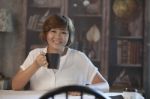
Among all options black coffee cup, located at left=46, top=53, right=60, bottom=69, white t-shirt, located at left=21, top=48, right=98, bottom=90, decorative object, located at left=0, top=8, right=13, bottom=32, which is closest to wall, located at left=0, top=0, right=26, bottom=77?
decorative object, located at left=0, top=8, right=13, bottom=32

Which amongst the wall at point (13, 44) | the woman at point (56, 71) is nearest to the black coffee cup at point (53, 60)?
the woman at point (56, 71)

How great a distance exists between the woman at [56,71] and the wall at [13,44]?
6.00 ft

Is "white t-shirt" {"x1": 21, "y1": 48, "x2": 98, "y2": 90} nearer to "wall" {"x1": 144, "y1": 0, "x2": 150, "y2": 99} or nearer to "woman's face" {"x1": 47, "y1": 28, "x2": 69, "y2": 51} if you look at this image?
"woman's face" {"x1": 47, "y1": 28, "x2": 69, "y2": 51}

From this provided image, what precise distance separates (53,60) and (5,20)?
2.09 meters

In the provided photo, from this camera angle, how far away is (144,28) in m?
3.60

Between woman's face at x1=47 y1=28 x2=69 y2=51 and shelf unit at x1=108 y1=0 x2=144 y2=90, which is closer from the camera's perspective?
woman's face at x1=47 y1=28 x2=69 y2=51

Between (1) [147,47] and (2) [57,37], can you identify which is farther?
(1) [147,47]

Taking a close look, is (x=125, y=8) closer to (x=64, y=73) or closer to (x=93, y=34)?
(x=93, y=34)

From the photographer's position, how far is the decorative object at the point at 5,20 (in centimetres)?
360

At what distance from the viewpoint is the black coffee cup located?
65.4 inches

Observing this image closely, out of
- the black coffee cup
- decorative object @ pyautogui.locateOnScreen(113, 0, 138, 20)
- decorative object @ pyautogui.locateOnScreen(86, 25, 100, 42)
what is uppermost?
decorative object @ pyautogui.locateOnScreen(113, 0, 138, 20)

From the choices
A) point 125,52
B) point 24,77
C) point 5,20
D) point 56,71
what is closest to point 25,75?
point 24,77

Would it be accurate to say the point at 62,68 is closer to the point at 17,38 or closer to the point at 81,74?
the point at 81,74

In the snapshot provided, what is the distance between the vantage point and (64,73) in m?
1.99
